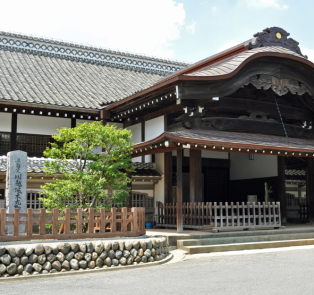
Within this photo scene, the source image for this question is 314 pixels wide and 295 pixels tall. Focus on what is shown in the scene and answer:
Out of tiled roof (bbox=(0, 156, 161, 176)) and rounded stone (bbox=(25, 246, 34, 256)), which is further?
tiled roof (bbox=(0, 156, 161, 176))

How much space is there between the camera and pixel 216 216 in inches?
495

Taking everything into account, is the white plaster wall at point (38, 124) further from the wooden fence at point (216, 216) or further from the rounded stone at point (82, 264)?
the rounded stone at point (82, 264)

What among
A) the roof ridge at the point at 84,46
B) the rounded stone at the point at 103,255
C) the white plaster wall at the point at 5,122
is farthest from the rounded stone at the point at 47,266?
the roof ridge at the point at 84,46

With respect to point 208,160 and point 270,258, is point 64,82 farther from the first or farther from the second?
point 270,258

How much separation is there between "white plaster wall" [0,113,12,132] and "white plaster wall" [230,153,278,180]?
31.6 feet

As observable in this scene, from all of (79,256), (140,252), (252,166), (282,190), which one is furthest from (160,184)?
(79,256)

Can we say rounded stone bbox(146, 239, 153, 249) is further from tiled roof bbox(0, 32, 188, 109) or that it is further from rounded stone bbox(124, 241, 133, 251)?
tiled roof bbox(0, 32, 188, 109)

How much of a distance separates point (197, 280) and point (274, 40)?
11074 millimetres

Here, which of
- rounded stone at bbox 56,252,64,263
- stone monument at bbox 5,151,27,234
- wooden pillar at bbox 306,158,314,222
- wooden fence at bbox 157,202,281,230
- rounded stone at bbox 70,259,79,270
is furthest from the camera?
wooden pillar at bbox 306,158,314,222

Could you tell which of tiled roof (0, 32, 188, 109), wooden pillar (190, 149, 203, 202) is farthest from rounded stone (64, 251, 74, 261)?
tiled roof (0, 32, 188, 109)

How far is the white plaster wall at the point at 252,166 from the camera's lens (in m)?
17.4

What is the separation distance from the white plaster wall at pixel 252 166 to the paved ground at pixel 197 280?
738 cm

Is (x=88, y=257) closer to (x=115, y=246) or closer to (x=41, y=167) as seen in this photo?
(x=115, y=246)

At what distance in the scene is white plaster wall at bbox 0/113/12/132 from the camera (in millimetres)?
15047
